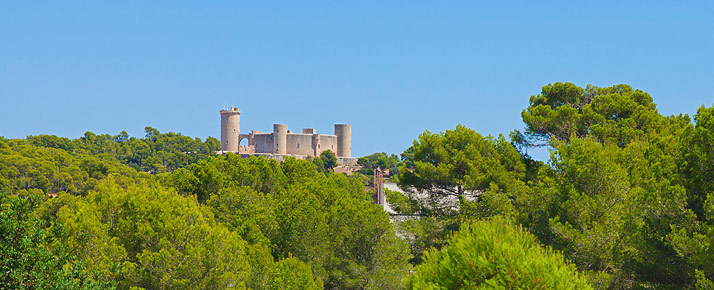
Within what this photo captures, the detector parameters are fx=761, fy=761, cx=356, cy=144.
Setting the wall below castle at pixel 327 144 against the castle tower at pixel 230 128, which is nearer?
the castle tower at pixel 230 128

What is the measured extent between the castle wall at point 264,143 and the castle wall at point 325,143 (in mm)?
5308

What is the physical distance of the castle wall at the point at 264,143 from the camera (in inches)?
A: 3487

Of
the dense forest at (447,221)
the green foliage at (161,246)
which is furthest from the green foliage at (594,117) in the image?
the green foliage at (161,246)

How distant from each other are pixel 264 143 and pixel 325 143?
7281mm

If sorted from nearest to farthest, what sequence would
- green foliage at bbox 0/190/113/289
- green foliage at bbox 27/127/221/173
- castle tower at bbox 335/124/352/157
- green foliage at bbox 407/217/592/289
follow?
green foliage at bbox 407/217/592/289 → green foliage at bbox 0/190/113/289 → green foliage at bbox 27/127/221/173 → castle tower at bbox 335/124/352/157

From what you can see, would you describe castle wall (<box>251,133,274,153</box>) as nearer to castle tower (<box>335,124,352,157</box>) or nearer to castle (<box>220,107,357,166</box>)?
castle (<box>220,107,357,166</box>)

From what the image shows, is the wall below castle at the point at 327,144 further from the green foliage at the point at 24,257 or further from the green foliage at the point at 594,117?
the green foliage at the point at 24,257

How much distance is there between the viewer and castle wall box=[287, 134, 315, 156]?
8900cm

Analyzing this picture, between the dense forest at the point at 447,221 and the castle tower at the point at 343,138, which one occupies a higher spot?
the castle tower at the point at 343,138

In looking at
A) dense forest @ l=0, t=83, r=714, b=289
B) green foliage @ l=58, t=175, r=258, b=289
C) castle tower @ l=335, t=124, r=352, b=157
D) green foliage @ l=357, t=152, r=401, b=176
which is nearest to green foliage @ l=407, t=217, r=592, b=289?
dense forest @ l=0, t=83, r=714, b=289

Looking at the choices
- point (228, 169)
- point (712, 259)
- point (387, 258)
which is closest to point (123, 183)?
point (228, 169)

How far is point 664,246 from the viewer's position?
13344mm

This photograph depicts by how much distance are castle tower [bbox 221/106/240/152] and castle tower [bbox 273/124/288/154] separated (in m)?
4.79

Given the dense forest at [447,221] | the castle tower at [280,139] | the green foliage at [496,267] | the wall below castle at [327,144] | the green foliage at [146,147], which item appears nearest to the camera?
the green foliage at [496,267]
